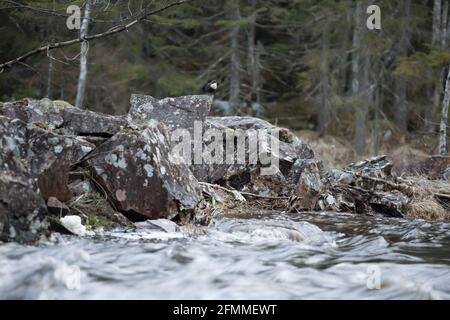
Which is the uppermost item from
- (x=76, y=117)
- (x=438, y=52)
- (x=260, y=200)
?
(x=438, y=52)

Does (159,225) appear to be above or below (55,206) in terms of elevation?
below

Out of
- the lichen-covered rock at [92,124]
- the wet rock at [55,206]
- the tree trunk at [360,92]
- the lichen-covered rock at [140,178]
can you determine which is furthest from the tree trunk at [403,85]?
the wet rock at [55,206]

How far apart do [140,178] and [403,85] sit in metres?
17.0

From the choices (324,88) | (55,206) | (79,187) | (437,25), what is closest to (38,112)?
(79,187)

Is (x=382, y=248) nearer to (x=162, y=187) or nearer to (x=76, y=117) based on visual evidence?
(x=162, y=187)

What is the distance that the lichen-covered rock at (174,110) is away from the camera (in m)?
8.90

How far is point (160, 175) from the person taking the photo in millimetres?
6047

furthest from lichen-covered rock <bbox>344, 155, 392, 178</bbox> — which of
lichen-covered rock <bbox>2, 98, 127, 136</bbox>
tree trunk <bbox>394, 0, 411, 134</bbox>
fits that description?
tree trunk <bbox>394, 0, 411, 134</bbox>

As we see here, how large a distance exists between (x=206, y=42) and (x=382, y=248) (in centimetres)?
1949

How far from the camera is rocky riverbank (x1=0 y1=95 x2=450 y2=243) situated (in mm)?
5096

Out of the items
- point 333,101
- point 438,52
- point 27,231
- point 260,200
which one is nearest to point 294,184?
point 260,200

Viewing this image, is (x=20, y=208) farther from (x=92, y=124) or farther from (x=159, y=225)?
(x=92, y=124)

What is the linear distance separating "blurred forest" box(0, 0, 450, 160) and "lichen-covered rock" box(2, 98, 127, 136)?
340 inches

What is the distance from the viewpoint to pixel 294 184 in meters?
8.69
